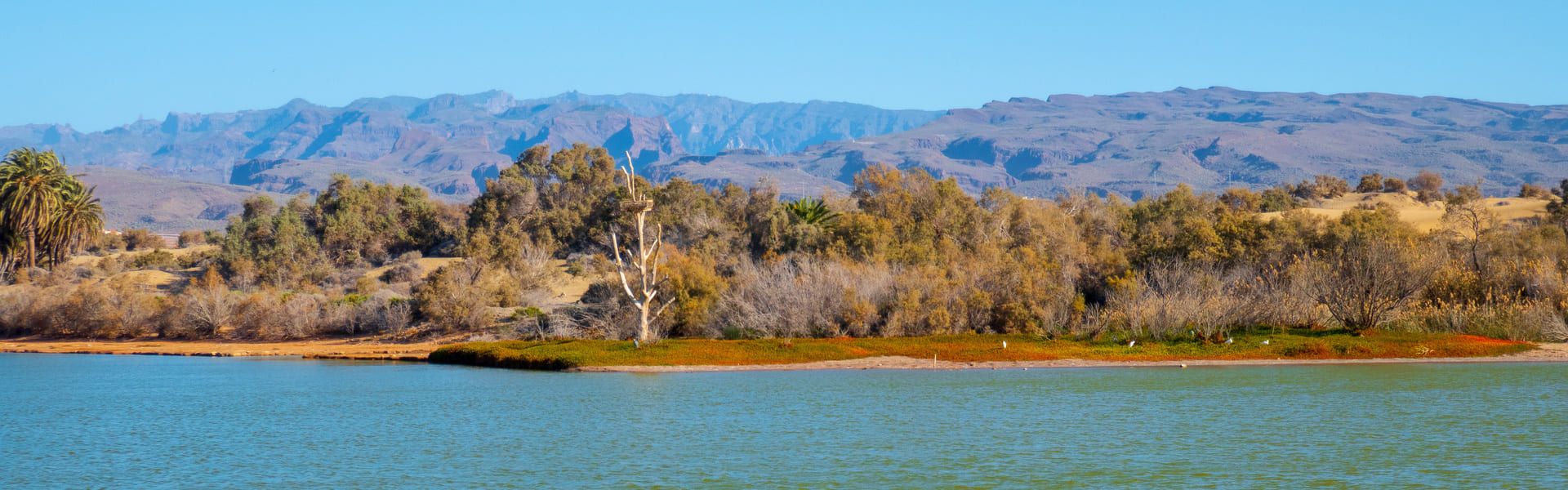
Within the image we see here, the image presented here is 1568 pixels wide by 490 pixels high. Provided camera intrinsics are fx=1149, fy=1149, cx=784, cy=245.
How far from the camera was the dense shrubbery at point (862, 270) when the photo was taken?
1474 inches

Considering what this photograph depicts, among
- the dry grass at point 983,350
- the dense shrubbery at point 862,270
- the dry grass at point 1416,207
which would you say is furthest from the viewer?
the dry grass at point 1416,207

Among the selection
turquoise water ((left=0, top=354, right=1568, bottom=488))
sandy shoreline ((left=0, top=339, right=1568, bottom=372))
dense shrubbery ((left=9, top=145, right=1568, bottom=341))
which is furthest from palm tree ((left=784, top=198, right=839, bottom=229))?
turquoise water ((left=0, top=354, right=1568, bottom=488))

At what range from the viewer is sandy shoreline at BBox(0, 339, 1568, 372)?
108 ft

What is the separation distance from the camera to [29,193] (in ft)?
196

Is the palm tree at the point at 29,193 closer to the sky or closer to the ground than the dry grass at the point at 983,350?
closer to the sky

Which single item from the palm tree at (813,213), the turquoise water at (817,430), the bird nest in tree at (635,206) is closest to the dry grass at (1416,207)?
the palm tree at (813,213)

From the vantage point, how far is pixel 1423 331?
36125 millimetres

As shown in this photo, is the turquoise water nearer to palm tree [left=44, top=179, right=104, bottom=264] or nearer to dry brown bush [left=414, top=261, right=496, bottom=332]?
dry brown bush [left=414, top=261, right=496, bottom=332]

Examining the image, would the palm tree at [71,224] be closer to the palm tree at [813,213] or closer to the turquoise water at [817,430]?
the turquoise water at [817,430]

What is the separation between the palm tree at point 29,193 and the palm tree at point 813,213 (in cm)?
3931

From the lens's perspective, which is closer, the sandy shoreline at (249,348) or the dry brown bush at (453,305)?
the sandy shoreline at (249,348)

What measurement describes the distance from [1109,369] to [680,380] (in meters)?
12.0

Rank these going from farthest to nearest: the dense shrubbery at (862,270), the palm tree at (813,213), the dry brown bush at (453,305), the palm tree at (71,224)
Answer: the palm tree at (71,224) → the palm tree at (813,213) → the dry brown bush at (453,305) → the dense shrubbery at (862,270)

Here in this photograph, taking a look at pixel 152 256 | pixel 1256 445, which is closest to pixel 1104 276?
pixel 1256 445
